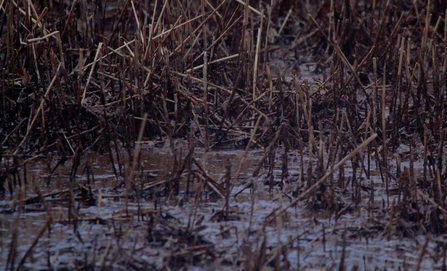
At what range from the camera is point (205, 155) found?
419 centimetres

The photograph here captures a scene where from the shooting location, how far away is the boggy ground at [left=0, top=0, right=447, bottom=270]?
3020 mm

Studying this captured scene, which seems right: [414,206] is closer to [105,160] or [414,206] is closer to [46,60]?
[105,160]

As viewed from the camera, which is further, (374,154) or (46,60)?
(46,60)

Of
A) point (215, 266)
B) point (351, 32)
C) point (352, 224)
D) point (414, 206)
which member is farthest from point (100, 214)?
point (351, 32)

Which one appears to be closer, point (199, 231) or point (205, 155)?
point (199, 231)

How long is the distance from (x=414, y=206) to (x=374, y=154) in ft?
2.43

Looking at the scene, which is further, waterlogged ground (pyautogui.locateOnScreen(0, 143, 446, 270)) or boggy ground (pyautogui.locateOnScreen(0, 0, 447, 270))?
boggy ground (pyautogui.locateOnScreen(0, 0, 447, 270))

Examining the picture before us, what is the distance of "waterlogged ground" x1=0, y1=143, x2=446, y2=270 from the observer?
9.42 ft

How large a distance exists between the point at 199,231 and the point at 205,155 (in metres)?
1.12

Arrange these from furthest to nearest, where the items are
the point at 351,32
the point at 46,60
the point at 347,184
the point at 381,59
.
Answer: the point at 351,32, the point at 381,59, the point at 46,60, the point at 347,184

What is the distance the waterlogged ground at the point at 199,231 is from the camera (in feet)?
9.42

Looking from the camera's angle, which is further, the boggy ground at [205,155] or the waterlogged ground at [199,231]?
the boggy ground at [205,155]

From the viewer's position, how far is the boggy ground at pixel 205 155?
3.02 meters

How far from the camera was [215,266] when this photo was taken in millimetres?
2857
